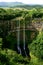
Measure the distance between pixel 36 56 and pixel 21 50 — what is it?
2481 mm

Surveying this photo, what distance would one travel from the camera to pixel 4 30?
61.9 feet

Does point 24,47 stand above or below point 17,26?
below

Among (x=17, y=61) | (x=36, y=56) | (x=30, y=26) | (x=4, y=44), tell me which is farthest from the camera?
(x=30, y=26)

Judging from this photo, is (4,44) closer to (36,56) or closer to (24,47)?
(24,47)

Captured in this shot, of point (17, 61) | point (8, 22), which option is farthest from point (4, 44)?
point (17, 61)

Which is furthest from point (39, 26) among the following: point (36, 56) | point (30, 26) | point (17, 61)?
point (17, 61)

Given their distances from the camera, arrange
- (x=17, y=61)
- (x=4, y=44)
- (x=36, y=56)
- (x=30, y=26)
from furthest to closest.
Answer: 1. (x=30, y=26)
2. (x=4, y=44)
3. (x=36, y=56)
4. (x=17, y=61)

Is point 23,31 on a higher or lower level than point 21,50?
higher

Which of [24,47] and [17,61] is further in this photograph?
[24,47]

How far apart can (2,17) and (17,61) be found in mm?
7399

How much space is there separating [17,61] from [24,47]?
207 inches

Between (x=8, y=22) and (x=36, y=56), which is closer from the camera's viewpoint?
(x=36, y=56)

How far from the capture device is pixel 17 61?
516 inches

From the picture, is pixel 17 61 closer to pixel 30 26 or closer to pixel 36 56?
pixel 36 56
